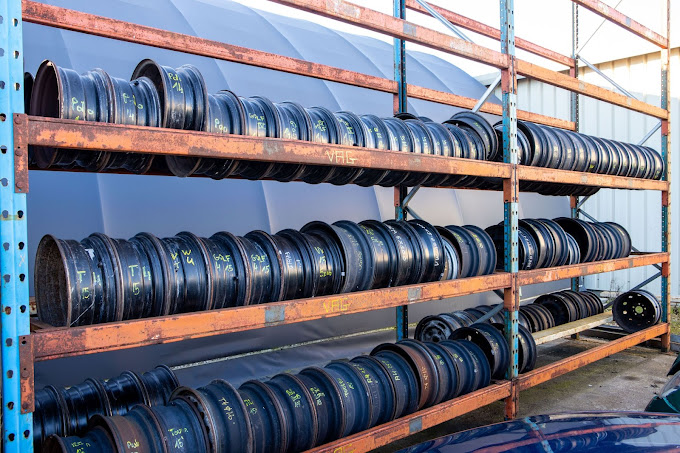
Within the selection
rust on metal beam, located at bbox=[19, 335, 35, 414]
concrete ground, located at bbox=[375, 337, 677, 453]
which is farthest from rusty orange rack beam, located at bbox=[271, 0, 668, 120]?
concrete ground, located at bbox=[375, 337, 677, 453]

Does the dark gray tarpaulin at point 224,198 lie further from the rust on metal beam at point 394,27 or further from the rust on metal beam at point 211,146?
the rust on metal beam at point 394,27

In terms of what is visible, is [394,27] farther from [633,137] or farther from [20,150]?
[633,137]

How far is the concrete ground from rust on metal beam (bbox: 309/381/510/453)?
527mm

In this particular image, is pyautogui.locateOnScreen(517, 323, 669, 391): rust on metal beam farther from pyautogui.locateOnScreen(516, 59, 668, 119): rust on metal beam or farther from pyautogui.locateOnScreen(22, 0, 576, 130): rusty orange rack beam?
pyautogui.locateOnScreen(22, 0, 576, 130): rusty orange rack beam

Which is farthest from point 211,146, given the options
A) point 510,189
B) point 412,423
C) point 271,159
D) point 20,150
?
point 510,189

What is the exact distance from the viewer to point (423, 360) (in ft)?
14.6

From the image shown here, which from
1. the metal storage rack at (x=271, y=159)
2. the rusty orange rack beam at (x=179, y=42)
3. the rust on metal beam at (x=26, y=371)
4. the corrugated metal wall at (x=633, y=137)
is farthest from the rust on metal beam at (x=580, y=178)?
the rust on metal beam at (x=26, y=371)

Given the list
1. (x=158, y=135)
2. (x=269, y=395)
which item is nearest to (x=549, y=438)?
(x=269, y=395)

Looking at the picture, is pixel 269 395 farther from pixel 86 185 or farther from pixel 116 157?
pixel 86 185

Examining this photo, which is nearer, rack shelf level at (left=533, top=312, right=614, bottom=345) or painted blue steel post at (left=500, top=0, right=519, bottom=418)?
painted blue steel post at (left=500, top=0, right=519, bottom=418)

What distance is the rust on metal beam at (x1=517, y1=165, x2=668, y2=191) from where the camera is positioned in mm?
5227

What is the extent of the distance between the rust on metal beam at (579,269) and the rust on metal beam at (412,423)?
101cm

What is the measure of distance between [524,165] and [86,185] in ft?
15.9

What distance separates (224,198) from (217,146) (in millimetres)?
4320
